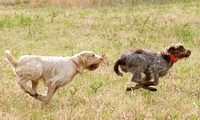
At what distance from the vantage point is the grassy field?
719cm

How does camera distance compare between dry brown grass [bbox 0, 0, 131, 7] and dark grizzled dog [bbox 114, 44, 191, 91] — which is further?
dry brown grass [bbox 0, 0, 131, 7]

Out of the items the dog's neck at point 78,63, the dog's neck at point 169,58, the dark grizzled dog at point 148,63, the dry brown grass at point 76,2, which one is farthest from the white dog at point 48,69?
the dry brown grass at point 76,2

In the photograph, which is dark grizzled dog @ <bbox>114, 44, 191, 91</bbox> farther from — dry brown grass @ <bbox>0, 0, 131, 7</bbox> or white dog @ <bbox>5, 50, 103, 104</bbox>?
dry brown grass @ <bbox>0, 0, 131, 7</bbox>

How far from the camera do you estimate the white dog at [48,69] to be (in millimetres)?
7709

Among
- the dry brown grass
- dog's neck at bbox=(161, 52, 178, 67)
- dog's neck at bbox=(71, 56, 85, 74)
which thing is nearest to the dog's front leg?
dog's neck at bbox=(161, 52, 178, 67)

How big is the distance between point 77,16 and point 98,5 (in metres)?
6.22

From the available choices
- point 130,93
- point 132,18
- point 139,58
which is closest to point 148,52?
point 139,58

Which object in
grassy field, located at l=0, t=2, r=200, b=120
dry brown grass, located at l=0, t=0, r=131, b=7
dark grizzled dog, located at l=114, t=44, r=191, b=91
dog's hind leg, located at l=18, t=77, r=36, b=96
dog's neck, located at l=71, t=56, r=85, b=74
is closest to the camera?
grassy field, located at l=0, t=2, r=200, b=120

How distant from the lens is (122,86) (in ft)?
30.0

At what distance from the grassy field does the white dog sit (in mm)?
256

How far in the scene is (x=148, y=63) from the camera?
875 centimetres

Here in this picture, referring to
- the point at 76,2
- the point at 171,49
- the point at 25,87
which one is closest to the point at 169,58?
the point at 171,49

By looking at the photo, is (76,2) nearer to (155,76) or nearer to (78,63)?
(155,76)

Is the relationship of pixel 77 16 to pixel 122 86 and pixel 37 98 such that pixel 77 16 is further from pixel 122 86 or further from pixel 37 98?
pixel 37 98
